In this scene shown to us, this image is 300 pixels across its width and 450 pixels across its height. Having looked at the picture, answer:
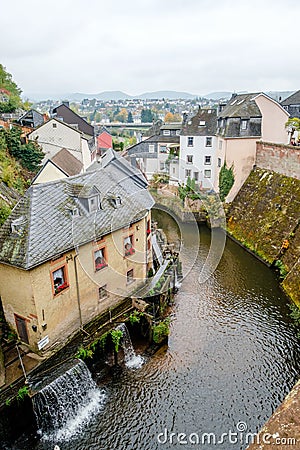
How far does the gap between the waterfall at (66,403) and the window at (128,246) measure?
20.1ft

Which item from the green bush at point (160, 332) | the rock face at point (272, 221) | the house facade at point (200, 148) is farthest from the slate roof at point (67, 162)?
the green bush at point (160, 332)

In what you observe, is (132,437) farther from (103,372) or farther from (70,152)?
(70,152)

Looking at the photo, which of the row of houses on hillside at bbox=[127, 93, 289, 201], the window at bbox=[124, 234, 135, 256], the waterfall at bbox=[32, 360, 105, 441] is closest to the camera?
the waterfall at bbox=[32, 360, 105, 441]

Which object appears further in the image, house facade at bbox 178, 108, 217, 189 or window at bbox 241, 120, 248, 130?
house facade at bbox 178, 108, 217, 189

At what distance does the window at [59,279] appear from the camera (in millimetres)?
13852

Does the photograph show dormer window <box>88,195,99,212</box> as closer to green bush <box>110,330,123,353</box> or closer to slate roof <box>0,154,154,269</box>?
slate roof <box>0,154,154,269</box>

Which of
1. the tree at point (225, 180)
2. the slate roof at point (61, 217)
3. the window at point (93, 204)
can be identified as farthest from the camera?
the tree at point (225, 180)

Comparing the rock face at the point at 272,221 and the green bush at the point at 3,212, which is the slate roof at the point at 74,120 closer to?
the rock face at the point at 272,221

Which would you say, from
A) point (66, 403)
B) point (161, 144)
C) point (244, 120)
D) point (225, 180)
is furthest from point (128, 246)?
point (161, 144)

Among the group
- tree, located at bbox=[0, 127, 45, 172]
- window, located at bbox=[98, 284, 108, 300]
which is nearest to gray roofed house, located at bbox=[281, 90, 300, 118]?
tree, located at bbox=[0, 127, 45, 172]

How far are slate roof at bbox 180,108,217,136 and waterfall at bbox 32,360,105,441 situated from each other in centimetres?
3057

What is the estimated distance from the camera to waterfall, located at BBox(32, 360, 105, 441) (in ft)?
40.2

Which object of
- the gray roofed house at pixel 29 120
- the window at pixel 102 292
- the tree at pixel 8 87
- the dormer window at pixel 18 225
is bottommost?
the window at pixel 102 292

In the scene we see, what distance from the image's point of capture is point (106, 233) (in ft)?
51.3
